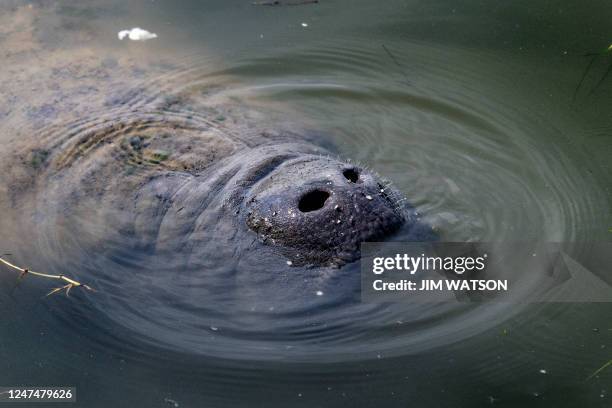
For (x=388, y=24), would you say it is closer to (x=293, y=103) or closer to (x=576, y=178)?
(x=293, y=103)

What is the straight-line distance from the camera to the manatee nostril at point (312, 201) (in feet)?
12.3

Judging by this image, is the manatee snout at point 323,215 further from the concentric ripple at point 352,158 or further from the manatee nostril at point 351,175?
A: the concentric ripple at point 352,158

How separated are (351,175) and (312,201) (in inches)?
11.4

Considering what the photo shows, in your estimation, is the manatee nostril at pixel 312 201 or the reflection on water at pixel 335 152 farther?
the reflection on water at pixel 335 152

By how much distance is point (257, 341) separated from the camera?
12.9 ft

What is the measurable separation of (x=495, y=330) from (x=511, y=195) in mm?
1276

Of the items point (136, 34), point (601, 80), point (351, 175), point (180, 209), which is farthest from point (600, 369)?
point (136, 34)

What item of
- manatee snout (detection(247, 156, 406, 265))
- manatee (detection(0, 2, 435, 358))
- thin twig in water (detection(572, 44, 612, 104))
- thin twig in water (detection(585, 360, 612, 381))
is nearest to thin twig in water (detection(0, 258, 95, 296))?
manatee (detection(0, 2, 435, 358))

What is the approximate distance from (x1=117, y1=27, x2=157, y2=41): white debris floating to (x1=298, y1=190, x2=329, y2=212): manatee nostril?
3152mm

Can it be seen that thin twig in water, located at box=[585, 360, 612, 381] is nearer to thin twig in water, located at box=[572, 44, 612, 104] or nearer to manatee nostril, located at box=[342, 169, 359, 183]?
manatee nostril, located at box=[342, 169, 359, 183]

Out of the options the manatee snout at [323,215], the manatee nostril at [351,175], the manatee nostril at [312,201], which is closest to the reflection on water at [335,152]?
the manatee snout at [323,215]

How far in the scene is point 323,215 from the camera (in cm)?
367

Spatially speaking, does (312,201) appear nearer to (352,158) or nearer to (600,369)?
(352,158)

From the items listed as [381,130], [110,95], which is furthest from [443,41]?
[110,95]
